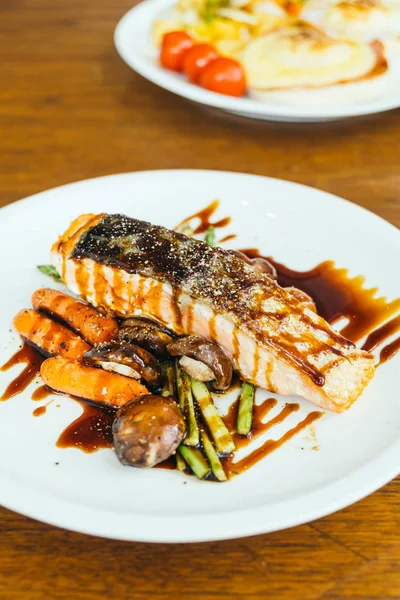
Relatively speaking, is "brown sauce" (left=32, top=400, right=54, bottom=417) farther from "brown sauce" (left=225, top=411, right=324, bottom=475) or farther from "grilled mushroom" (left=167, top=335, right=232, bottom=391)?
"brown sauce" (left=225, top=411, right=324, bottom=475)

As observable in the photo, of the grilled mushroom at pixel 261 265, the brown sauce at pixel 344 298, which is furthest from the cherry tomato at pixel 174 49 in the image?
the grilled mushroom at pixel 261 265

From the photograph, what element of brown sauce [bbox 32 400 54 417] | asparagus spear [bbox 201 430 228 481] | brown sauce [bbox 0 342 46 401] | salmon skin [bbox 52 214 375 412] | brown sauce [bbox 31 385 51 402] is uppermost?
salmon skin [bbox 52 214 375 412]

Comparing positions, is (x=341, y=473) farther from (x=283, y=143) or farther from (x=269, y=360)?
(x=283, y=143)

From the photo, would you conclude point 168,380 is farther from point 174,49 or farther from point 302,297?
point 174,49

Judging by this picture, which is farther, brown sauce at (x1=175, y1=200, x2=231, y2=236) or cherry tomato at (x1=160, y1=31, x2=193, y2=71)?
cherry tomato at (x1=160, y1=31, x2=193, y2=71)

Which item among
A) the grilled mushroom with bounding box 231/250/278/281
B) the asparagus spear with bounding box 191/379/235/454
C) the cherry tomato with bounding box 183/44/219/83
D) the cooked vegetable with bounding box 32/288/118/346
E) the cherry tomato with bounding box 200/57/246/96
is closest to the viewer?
the asparagus spear with bounding box 191/379/235/454

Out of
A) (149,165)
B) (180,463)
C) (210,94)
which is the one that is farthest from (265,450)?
(210,94)

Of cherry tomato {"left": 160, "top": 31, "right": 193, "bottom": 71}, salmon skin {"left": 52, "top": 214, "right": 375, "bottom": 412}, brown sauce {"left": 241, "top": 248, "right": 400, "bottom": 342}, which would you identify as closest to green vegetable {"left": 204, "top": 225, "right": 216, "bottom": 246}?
brown sauce {"left": 241, "top": 248, "right": 400, "bottom": 342}
